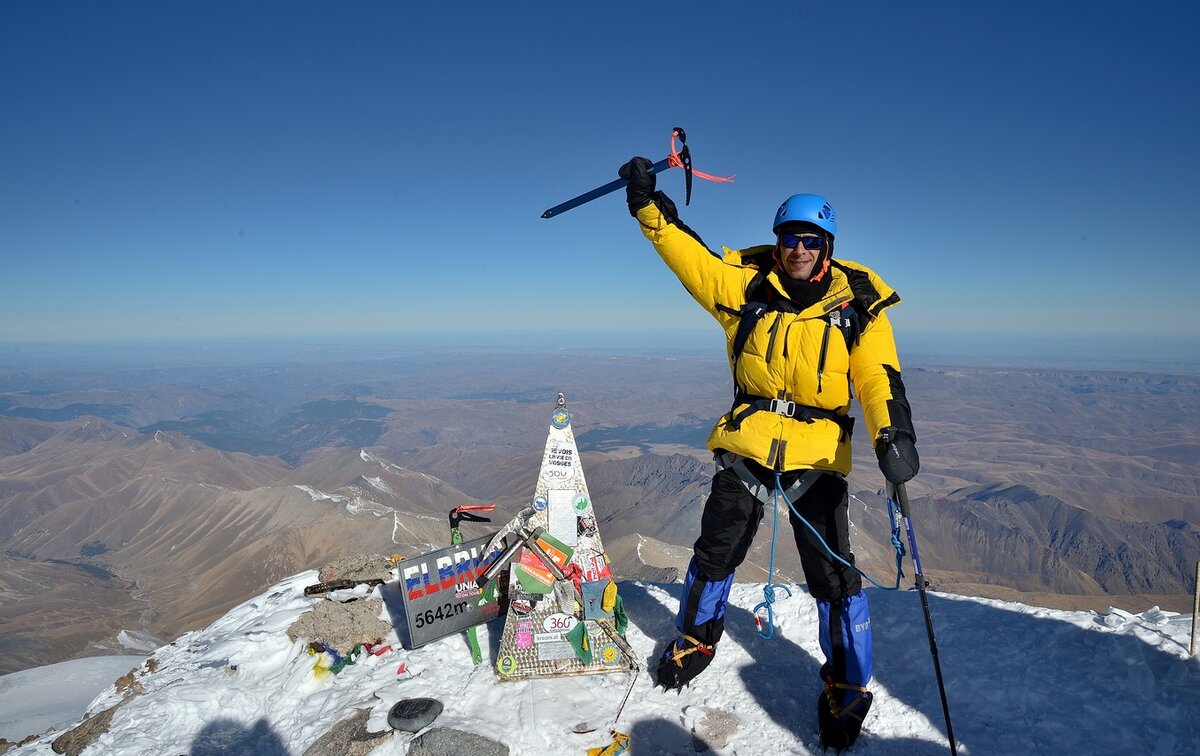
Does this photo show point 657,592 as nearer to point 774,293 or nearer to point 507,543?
point 507,543

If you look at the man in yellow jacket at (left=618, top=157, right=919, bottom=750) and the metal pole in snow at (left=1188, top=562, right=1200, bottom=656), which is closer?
the man in yellow jacket at (left=618, top=157, right=919, bottom=750)

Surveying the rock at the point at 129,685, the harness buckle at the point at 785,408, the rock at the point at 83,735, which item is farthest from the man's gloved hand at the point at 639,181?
the rock at the point at 129,685

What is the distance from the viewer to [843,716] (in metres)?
4.93

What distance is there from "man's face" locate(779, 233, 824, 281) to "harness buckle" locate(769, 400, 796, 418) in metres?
1.18

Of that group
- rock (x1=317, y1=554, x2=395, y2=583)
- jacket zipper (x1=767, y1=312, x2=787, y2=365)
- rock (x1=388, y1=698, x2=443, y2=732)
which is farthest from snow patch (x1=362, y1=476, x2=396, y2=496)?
jacket zipper (x1=767, y1=312, x2=787, y2=365)

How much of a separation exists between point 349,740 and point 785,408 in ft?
17.8

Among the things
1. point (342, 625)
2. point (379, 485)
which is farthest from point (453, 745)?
point (379, 485)

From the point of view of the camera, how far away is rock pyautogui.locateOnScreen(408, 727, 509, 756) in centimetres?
489

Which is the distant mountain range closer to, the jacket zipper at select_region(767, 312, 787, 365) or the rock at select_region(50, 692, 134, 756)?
the rock at select_region(50, 692, 134, 756)

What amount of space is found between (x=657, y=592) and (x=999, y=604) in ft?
15.6

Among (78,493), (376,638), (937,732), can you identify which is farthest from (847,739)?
(78,493)

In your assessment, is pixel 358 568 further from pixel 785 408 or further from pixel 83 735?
pixel 785 408

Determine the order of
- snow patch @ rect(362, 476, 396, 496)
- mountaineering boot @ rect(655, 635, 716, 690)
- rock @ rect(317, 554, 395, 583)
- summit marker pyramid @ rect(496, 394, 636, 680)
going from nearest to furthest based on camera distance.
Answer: mountaineering boot @ rect(655, 635, 716, 690) → summit marker pyramid @ rect(496, 394, 636, 680) → rock @ rect(317, 554, 395, 583) → snow patch @ rect(362, 476, 396, 496)

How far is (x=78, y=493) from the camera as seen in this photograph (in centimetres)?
13588
